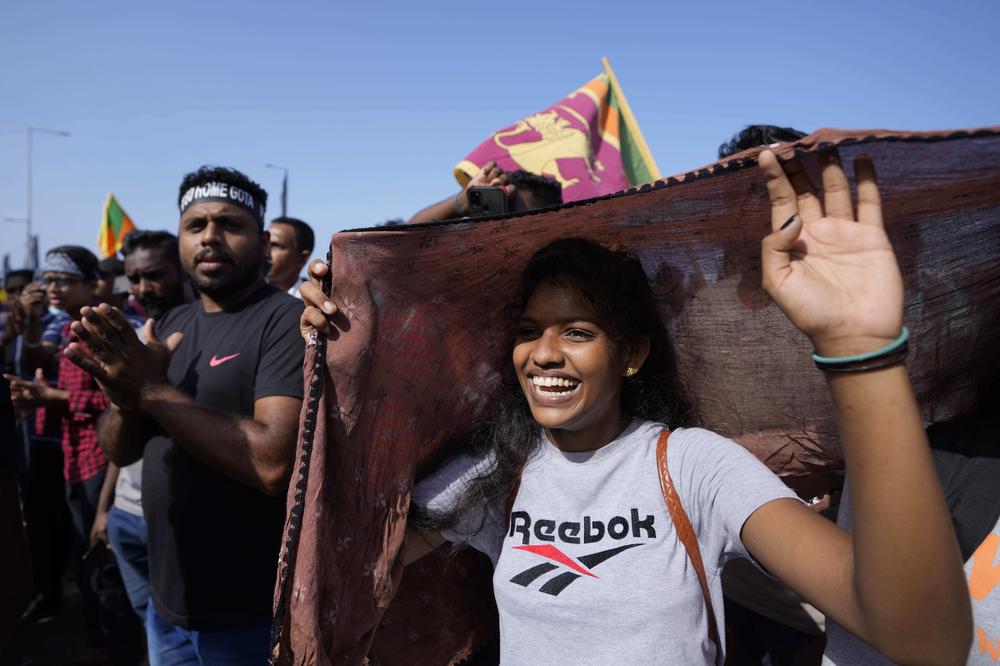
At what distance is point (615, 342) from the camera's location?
1479mm

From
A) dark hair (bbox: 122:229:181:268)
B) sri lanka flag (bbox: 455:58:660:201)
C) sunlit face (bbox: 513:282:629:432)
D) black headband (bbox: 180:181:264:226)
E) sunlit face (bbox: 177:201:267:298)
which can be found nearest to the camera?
sunlit face (bbox: 513:282:629:432)

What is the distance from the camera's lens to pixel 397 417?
4.65 ft

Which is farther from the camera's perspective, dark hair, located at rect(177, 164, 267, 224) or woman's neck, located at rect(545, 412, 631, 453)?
dark hair, located at rect(177, 164, 267, 224)

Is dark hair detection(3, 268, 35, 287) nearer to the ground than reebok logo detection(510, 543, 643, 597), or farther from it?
farther from it

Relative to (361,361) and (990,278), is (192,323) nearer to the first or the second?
(361,361)

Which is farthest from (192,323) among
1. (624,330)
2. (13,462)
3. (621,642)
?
(621,642)

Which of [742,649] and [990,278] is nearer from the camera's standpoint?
[990,278]

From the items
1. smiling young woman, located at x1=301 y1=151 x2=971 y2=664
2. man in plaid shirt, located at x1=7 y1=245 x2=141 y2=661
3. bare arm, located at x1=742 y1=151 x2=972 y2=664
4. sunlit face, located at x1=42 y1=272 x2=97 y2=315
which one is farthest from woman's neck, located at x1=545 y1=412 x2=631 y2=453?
sunlit face, located at x1=42 y1=272 x2=97 y2=315

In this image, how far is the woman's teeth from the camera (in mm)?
1424

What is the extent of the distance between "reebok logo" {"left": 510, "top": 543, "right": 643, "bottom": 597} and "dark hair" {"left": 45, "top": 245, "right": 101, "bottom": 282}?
4.50 meters

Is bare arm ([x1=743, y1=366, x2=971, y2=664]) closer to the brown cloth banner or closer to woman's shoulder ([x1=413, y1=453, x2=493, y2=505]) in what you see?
the brown cloth banner

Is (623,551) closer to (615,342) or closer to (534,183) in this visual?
(615,342)

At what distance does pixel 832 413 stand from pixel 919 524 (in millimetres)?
703

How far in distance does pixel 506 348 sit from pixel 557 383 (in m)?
0.25
